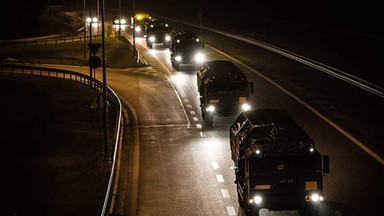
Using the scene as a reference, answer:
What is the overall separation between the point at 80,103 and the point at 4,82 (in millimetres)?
12524

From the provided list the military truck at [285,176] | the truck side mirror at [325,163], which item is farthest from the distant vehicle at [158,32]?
the truck side mirror at [325,163]

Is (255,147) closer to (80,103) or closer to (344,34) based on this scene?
(80,103)

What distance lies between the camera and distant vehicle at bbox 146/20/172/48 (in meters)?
54.5

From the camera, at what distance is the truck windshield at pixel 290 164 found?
46.0ft

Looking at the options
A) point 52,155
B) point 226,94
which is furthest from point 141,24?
point 52,155

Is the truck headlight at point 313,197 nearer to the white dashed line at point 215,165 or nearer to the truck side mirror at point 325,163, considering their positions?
the truck side mirror at point 325,163

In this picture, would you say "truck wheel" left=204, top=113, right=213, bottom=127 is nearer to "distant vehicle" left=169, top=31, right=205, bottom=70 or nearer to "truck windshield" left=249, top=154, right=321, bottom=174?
"truck windshield" left=249, top=154, right=321, bottom=174

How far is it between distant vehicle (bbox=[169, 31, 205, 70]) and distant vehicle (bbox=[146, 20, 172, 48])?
39.3 ft

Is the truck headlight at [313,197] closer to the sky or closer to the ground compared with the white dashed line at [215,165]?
closer to the sky

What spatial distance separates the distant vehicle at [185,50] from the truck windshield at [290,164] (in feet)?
91.8

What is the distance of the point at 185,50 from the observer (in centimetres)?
4162

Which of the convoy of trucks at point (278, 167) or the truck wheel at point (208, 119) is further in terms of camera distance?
the truck wheel at point (208, 119)

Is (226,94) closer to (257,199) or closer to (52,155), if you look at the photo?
(52,155)

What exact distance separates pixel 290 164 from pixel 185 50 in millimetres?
28232
